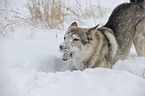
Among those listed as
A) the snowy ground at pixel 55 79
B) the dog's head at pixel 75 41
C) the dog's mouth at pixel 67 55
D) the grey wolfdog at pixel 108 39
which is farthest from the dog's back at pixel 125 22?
the dog's mouth at pixel 67 55

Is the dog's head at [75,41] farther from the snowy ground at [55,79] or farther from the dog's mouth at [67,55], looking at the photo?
the snowy ground at [55,79]

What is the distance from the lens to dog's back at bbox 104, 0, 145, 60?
298cm

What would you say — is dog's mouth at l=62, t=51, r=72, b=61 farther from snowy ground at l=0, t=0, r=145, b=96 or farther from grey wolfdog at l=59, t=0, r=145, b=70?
snowy ground at l=0, t=0, r=145, b=96

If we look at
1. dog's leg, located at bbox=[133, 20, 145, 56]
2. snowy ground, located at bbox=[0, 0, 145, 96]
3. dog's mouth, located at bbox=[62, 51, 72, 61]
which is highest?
dog's leg, located at bbox=[133, 20, 145, 56]

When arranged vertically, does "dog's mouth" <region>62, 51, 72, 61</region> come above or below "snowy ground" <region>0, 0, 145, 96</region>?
above

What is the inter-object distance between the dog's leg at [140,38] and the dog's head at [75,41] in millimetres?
1220

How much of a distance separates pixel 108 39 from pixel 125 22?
1.88ft

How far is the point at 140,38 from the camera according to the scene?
3.13 m

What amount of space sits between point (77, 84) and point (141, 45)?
7.12 ft

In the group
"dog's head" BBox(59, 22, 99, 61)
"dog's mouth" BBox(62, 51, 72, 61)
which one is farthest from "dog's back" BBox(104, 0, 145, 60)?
"dog's mouth" BBox(62, 51, 72, 61)

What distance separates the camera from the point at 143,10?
3088 mm

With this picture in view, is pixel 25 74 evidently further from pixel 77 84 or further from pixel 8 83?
pixel 77 84

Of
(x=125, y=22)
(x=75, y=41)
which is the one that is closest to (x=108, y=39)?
(x=125, y=22)

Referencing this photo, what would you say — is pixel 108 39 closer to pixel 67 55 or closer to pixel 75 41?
pixel 75 41
